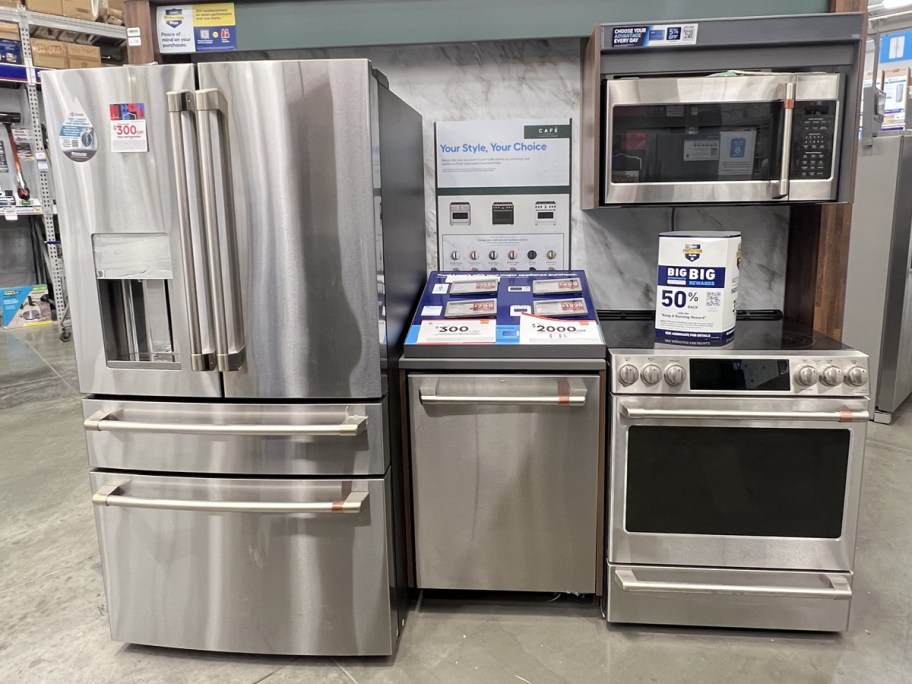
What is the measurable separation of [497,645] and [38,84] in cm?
628

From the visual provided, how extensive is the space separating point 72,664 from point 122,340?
0.94m

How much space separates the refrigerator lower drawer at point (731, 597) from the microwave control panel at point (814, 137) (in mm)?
1167

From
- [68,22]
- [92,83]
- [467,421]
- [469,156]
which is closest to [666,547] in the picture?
[467,421]

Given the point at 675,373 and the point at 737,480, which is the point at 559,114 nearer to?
the point at 675,373

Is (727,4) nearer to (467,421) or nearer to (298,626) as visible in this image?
(467,421)

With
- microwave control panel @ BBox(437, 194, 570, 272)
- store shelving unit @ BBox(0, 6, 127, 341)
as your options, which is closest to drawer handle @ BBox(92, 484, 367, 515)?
microwave control panel @ BBox(437, 194, 570, 272)

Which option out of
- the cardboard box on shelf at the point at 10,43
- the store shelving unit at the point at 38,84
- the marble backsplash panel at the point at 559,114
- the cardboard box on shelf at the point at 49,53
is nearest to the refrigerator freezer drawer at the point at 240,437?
the marble backsplash panel at the point at 559,114

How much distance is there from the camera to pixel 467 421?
1.85 meters

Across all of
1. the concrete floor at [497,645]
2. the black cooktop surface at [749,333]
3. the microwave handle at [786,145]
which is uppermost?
the microwave handle at [786,145]

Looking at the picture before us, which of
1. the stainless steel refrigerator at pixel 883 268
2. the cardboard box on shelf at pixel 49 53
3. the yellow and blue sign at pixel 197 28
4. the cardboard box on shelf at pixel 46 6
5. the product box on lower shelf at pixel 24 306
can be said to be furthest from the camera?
the product box on lower shelf at pixel 24 306

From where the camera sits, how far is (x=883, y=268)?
138 inches

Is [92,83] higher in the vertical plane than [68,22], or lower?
lower

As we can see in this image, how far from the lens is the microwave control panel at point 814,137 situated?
1.89 metres

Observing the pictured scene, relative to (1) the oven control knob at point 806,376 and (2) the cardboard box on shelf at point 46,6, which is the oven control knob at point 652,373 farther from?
(2) the cardboard box on shelf at point 46,6
